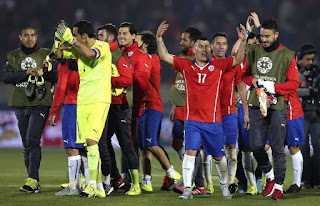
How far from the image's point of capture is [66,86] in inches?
364

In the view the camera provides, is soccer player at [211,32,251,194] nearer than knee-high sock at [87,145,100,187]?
No

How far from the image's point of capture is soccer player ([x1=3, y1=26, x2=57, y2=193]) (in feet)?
31.9

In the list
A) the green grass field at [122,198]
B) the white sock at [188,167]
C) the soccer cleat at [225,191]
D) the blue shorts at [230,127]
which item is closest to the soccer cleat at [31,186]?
the green grass field at [122,198]

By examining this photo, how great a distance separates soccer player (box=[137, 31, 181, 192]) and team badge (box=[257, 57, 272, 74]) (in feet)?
6.68

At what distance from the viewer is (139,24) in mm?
24344

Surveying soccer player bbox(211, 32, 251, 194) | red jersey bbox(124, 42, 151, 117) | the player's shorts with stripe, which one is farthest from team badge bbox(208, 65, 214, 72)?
red jersey bbox(124, 42, 151, 117)

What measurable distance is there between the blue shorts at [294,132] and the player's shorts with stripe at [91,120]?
114 inches

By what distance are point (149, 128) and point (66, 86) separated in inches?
64.8

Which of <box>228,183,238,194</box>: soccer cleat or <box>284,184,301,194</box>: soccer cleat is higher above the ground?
<box>228,183,238,194</box>: soccer cleat

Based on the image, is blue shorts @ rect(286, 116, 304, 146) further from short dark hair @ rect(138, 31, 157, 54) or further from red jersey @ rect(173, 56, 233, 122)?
short dark hair @ rect(138, 31, 157, 54)

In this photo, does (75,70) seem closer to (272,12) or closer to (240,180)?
(240,180)

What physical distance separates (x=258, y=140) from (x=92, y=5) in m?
17.0

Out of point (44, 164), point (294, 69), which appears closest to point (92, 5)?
point (44, 164)

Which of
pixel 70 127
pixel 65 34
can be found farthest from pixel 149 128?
pixel 65 34
